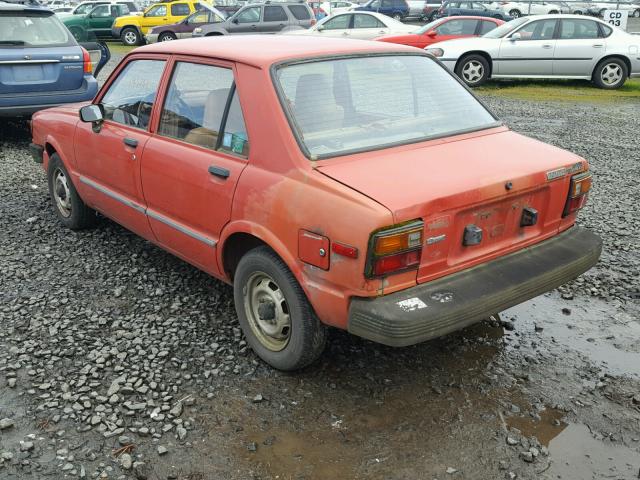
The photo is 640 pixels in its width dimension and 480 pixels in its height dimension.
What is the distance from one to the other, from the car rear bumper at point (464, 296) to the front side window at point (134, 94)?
2301 millimetres

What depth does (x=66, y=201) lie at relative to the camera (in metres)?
5.80

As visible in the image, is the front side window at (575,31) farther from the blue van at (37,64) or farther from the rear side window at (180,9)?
the rear side window at (180,9)

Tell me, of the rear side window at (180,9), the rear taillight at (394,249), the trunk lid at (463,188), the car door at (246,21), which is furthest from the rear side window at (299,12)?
the rear taillight at (394,249)

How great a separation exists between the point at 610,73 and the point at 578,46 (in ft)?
3.37

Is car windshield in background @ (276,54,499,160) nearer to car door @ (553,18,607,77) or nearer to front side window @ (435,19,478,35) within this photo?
car door @ (553,18,607,77)

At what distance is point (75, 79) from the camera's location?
8641 mm

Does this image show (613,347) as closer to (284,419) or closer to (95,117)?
(284,419)

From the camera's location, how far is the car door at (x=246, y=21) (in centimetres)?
2053

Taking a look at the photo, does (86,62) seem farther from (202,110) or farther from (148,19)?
(148,19)

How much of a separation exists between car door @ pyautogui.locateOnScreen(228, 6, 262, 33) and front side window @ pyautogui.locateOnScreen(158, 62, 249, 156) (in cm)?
1734

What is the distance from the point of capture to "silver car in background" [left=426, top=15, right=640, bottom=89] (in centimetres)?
1381

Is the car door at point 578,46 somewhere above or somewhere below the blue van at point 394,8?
above

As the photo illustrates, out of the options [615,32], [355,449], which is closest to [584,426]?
[355,449]

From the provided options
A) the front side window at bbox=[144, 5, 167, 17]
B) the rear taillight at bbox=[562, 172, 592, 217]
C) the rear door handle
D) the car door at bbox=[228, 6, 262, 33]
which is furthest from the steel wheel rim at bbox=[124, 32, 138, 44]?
the rear taillight at bbox=[562, 172, 592, 217]
